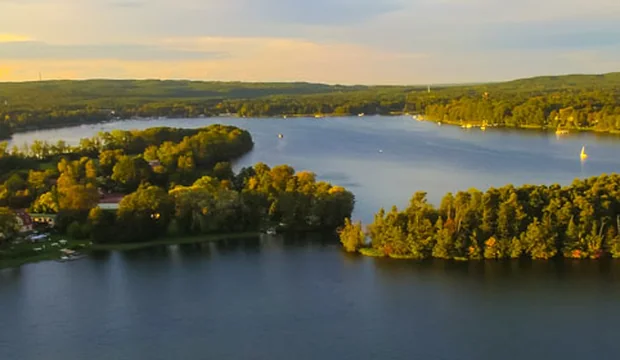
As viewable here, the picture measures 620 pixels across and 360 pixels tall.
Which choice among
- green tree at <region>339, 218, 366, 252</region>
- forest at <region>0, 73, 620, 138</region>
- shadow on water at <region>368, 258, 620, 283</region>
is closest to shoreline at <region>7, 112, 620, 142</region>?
forest at <region>0, 73, 620, 138</region>

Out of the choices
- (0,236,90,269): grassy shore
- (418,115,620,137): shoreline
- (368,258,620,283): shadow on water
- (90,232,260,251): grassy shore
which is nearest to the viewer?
(368,258,620,283): shadow on water

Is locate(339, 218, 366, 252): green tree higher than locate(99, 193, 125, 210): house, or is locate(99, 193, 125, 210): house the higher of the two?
locate(99, 193, 125, 210): house

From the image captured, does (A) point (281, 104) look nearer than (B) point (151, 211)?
No

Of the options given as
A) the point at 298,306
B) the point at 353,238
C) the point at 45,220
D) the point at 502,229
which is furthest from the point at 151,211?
the point at 502,229

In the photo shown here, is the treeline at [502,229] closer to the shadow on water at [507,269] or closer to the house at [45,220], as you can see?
the shadow on water at [507,269]

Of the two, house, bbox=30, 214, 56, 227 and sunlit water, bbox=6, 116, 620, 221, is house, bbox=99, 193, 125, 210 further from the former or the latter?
sunlit water, bbox=6, 116, 620, 221

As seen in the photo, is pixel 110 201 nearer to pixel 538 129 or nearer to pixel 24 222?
pixel 24 222

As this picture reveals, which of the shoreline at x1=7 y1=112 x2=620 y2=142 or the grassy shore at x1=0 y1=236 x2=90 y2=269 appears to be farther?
the shoreline at x1=7 y1=112 x2=620 y2=142
